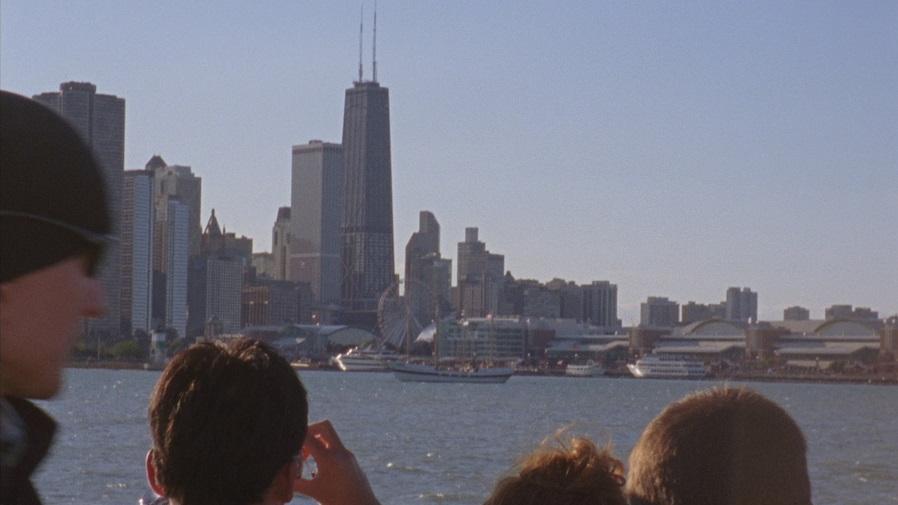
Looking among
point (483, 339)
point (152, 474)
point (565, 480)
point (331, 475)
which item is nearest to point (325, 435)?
point (331, 475)

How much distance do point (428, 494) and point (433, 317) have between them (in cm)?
11286

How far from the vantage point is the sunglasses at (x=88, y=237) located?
97 centimetres

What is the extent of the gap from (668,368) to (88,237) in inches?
4126

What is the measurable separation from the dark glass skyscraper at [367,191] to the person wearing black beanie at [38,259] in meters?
159

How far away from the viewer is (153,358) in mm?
91188

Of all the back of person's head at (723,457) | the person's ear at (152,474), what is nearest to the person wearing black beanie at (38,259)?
the person's ear at (152,474)

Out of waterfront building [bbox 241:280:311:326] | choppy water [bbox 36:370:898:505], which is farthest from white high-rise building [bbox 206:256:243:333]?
choppy water [bbox 36:370:898:505]

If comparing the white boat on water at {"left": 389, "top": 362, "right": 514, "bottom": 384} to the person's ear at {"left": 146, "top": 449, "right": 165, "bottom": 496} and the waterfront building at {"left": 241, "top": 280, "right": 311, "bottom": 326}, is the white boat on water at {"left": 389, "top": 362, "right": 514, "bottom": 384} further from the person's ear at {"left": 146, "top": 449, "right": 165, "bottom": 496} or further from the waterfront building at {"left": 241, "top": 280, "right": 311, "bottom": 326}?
the person's ear at {"left": 146, "top": 449, "right": 165, "bottom": 496}

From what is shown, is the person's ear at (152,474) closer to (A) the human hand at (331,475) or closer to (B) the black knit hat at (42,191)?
(A) the human hand at (331,475)

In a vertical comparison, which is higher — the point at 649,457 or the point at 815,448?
the point at 649,457

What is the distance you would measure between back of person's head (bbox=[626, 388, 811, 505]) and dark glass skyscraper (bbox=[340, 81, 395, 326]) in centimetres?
15833

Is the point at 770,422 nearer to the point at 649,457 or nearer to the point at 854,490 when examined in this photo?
the point at 649,457

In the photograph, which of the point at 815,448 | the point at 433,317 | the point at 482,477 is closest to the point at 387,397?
the point at 815,448

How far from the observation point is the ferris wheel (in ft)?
394
